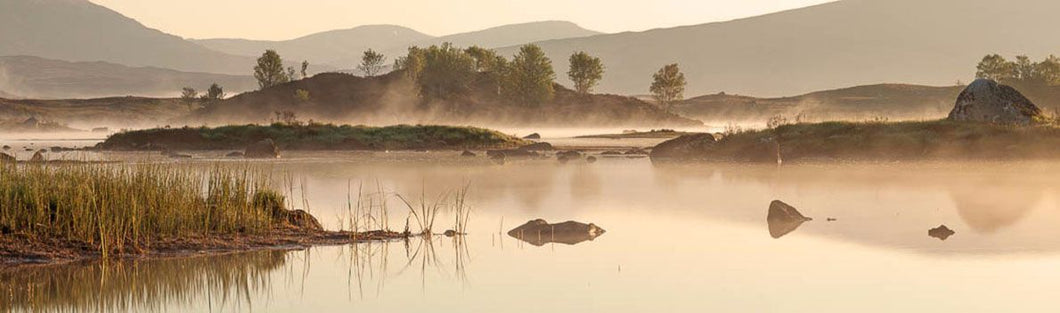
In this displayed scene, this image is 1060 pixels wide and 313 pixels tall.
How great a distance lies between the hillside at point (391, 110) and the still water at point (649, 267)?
152 metres

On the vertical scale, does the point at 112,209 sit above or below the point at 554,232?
above

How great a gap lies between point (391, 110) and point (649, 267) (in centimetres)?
17163

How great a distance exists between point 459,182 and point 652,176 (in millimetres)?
8796

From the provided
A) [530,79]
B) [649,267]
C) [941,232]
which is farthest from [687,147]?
[530,79]

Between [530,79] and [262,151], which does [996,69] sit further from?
[262,151]

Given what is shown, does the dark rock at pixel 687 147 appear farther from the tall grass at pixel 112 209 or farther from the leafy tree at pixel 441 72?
the leafy tree at pixel 441 72

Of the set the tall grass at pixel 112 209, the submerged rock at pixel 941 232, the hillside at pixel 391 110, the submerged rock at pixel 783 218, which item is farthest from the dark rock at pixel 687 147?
the hillside at pixel 391 110

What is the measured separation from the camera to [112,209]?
23.0 m

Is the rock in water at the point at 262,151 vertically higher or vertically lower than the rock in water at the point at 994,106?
lower

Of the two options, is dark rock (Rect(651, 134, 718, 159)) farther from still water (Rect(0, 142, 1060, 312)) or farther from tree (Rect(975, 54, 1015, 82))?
tree (Rect(975, 54, 1015, 82))

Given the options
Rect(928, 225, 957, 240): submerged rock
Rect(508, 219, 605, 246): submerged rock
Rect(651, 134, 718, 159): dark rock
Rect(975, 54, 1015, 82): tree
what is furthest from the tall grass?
Rect(975, 54, 1015, 82): tree

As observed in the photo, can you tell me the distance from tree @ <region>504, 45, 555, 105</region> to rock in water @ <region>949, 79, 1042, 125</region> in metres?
131

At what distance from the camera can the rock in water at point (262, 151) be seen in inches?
2961

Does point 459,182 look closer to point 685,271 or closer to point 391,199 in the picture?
point 391,199
